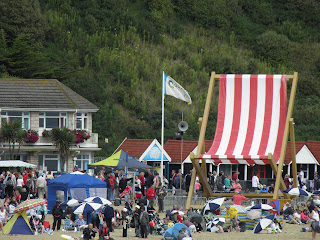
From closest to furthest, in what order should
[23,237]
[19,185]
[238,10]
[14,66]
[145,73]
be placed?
[23,237]
[19,185]
[14,66]
[145,73]
[238,10]

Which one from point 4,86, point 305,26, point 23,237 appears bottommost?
point 23,237

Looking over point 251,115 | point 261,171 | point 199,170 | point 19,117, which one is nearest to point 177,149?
point 261,171

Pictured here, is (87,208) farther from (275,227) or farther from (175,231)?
(275,227)

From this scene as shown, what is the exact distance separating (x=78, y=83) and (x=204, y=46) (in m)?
16.3

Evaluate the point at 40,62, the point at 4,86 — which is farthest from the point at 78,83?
the point at 4,86

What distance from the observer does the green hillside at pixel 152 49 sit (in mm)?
50719

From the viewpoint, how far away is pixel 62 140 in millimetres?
39375

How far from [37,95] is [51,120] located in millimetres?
1755

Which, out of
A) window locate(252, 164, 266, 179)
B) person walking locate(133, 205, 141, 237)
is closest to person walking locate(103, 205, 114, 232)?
person walking locate(133, 205, 141, 237)

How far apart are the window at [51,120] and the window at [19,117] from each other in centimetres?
77

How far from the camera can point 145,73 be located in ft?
186

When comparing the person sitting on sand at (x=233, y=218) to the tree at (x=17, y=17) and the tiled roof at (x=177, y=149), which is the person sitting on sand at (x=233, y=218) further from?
the tree at (x=17, y=17)

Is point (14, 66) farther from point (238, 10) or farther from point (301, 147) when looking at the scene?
point (238, 10)

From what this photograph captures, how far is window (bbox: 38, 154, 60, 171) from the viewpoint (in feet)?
134
